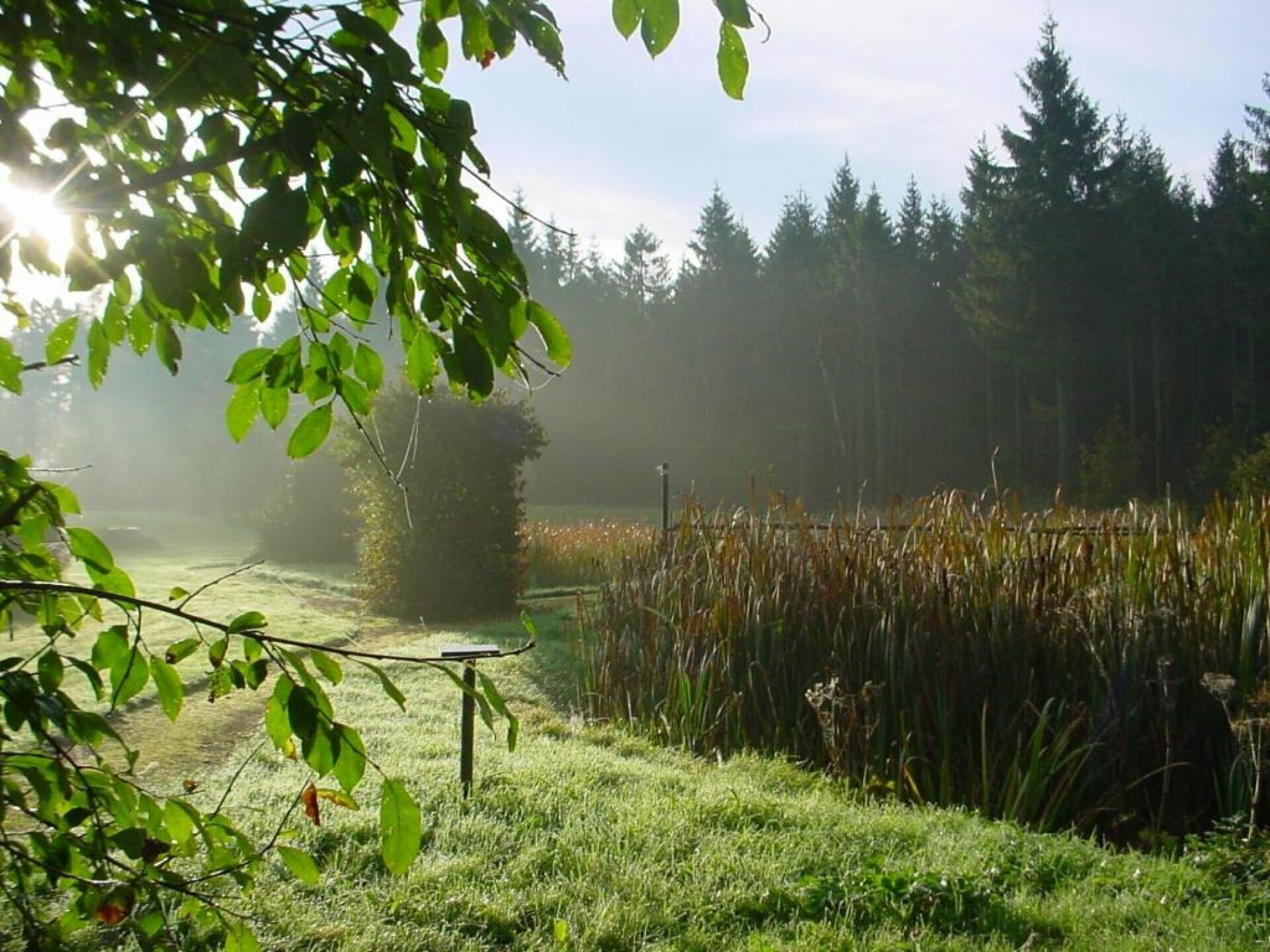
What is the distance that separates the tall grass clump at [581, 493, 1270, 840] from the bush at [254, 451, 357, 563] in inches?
701

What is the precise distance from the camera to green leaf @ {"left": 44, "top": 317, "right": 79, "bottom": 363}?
62.1 inches

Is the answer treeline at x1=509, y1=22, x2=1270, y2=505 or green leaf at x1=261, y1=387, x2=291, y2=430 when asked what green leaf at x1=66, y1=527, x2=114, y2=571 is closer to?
green leaf at x1=261, y1=387, x2=291, y2=430

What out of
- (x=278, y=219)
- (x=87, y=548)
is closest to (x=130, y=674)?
(x=87, y=548)

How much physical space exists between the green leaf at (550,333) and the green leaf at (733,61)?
0.38 meters

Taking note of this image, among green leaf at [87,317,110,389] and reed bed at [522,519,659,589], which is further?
reed bed at [522,519,659,589]

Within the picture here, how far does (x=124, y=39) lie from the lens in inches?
51.9

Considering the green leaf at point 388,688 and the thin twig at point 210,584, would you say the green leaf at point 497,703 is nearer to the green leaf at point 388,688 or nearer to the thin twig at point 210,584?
the green leaf at point 388,688

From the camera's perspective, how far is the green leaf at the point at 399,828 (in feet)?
3.89

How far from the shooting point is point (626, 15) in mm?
1260

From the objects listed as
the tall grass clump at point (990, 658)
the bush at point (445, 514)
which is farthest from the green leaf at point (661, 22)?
the bush at point (445, 514)

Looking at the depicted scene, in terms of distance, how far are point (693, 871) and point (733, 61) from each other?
280cm

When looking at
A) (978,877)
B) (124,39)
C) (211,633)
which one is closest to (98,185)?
(124,39)

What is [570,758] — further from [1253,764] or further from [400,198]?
[400,198]

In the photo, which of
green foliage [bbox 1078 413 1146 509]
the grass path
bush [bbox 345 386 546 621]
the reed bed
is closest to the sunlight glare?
the grass path
